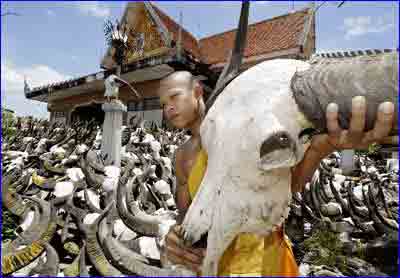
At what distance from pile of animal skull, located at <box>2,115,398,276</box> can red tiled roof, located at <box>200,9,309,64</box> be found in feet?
28.0

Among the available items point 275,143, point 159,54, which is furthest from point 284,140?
point 159,54

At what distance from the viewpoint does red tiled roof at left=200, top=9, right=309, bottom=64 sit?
13664 mm

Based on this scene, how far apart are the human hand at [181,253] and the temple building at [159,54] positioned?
10.5 meters

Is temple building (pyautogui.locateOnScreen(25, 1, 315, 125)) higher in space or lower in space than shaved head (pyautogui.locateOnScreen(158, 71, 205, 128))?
higher

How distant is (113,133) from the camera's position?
256 inches

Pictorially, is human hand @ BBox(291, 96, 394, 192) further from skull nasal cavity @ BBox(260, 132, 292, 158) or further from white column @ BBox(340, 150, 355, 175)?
white column @ BBox(340, 150, 355, 175)

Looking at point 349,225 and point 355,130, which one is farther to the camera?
point 349,225

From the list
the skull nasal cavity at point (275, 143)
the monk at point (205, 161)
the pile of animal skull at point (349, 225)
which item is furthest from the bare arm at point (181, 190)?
the pile of animal skull at point (349, 225)

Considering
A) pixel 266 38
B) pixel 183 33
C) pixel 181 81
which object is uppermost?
pixel 183 33

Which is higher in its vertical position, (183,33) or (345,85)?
(183,33)

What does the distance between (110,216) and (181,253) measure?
1.74m

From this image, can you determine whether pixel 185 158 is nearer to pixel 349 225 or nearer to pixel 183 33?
pixel 349 225

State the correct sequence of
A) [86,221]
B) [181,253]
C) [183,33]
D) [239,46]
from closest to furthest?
[181,253]
[239,46]
[86,221]
[183,33]

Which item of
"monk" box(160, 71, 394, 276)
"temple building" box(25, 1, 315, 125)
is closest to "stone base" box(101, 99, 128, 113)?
"monk" box(160, 71, 394, 276)
